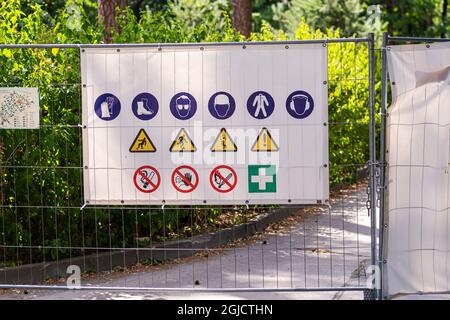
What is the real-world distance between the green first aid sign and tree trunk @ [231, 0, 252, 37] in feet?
37.7

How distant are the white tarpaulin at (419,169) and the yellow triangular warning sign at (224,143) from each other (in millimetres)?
1312

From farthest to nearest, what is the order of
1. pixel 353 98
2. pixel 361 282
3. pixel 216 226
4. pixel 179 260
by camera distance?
1. pixel 353 98
2. pixel 216 226
3. pixel 179 260
4. pixel 361 282

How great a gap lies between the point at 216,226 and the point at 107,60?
4396 millimetres

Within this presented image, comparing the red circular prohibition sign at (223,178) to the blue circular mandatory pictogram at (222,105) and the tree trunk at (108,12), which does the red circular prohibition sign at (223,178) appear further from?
the tree trunk at (108,12)

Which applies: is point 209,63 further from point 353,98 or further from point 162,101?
point 353,98

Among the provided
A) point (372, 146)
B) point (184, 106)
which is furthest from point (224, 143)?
point (372, 146)

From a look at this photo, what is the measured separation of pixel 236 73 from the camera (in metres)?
7.70

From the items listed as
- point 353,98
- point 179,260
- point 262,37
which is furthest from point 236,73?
point 353,98

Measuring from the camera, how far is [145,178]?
7.91 meters

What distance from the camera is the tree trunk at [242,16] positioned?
19.0m

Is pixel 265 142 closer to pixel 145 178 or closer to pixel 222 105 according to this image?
pixel 222 105

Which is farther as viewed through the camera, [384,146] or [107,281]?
[107,281]

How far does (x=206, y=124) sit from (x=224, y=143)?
222 mm

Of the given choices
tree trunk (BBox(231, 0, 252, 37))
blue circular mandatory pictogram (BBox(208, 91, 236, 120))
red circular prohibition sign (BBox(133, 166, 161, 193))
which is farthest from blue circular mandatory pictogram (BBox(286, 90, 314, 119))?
tree trunk (BBox(231, 0, 252, 37))
